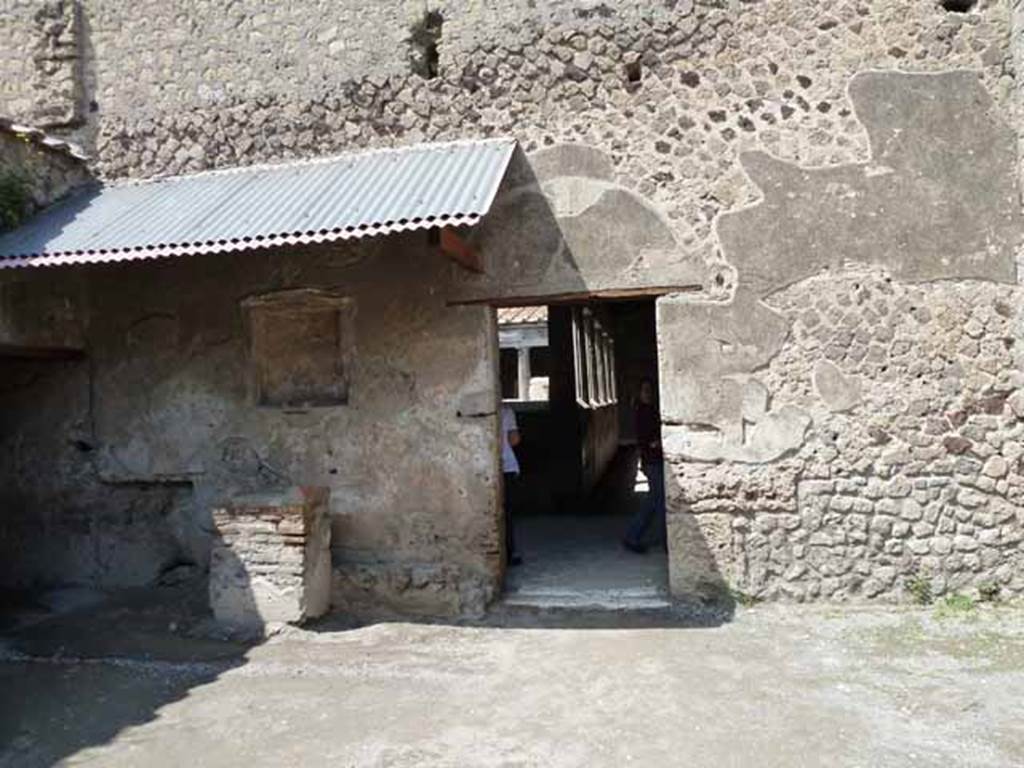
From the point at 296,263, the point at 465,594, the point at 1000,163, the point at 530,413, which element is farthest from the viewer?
the point at 530,413

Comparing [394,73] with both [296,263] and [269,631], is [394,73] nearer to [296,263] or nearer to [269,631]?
[296,263]

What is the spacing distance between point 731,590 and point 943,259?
2.53 metres

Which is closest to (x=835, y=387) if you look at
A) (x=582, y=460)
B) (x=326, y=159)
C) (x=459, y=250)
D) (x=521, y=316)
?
(x=459, y=250)

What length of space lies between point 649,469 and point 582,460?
3.29 meters

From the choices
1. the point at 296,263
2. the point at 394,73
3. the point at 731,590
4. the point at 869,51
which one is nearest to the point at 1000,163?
the point at 869,51

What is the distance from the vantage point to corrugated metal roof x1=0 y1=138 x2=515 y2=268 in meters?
4.79

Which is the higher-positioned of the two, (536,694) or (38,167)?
(38,167)

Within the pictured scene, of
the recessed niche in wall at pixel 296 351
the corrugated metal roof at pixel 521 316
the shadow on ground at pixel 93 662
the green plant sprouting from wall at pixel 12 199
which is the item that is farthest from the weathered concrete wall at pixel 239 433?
the corrugated metal roof at pixel 521 316

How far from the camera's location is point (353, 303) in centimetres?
595

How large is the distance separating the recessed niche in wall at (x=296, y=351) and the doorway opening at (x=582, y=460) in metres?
1.38

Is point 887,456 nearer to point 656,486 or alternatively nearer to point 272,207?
point 656,486

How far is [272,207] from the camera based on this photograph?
528 cm

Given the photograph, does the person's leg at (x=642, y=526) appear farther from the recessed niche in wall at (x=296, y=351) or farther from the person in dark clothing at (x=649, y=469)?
the recessed niche in wall at (x=296, y=351)

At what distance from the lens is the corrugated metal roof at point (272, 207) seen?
4.79m
